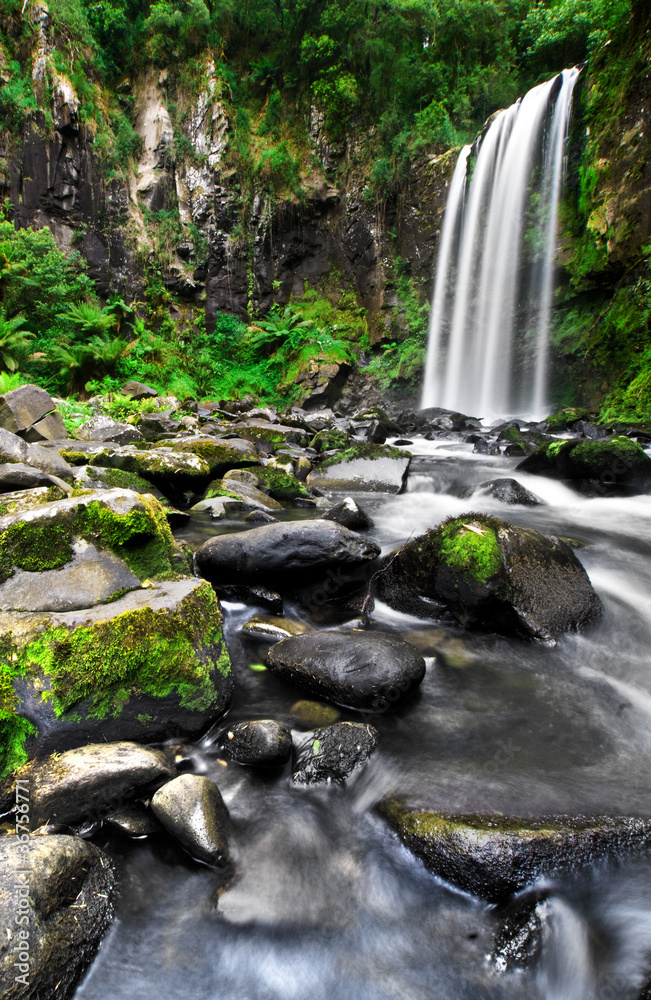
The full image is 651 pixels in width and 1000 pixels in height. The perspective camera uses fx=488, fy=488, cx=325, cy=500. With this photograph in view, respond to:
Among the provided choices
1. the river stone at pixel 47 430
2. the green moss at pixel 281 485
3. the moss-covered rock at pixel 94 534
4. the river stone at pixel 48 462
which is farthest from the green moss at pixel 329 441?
the moss-covered rock at pixel 94 534

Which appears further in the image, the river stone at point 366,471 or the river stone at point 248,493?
the river stone at point 366,471

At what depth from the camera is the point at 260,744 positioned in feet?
7.97

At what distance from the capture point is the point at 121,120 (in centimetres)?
2162

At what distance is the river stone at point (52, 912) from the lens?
4.52 ft

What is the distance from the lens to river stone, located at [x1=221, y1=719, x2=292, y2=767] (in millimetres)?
2420

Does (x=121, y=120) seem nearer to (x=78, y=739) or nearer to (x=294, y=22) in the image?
(x=294, y=22)

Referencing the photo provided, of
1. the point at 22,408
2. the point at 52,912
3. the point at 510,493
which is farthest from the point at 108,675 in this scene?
the point at 22,408

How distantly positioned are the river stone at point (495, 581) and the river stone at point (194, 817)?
7.26 ft

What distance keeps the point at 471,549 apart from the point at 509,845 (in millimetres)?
2076

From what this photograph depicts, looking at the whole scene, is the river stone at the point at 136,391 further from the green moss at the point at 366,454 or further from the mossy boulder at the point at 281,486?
the mossy boulder at the point at 281,486

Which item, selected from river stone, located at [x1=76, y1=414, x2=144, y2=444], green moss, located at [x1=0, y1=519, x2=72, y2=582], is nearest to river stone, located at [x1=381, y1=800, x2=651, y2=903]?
green moss, located at [x1=0, y1=519, x2=72, y2=582]

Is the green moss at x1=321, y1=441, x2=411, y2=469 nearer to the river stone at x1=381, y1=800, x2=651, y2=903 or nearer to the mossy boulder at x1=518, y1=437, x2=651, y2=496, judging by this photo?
the mossy boulder at x1=518, y1=437, x2=651, y2=496

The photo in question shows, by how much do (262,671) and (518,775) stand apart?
5.31 feet

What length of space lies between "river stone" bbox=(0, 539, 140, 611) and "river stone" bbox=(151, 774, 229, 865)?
3.96ft
